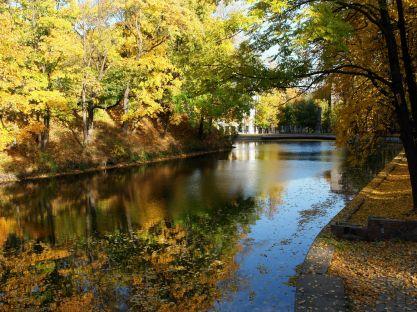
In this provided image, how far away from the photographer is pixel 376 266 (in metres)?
10.1

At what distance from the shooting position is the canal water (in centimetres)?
988

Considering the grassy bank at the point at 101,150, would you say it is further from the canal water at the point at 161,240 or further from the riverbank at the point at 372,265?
the riverbank at the point at 372,265

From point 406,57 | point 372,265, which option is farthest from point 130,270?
point 406,57

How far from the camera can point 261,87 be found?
13320 millimetres

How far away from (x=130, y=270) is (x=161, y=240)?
3090 mm

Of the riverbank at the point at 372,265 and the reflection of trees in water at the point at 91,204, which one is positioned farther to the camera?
the reflection of trees in water at the point at 91,204

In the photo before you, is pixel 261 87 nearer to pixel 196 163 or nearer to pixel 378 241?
pixel 378 241

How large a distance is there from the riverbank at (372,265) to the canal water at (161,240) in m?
1.21

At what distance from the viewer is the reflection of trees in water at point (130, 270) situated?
380 inches

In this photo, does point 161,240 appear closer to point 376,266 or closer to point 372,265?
point 372,265

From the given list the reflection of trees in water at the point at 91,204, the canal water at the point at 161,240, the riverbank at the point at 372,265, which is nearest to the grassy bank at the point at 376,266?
the riverbank at the point at 372,265

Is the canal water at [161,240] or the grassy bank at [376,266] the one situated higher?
the grassy bank at [376,266]

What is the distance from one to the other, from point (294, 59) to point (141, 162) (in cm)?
2854

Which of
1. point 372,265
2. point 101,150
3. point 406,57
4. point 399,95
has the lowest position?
point 372,265
